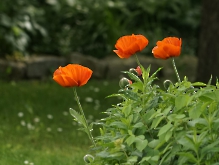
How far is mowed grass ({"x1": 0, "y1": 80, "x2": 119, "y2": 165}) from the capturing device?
462 cm

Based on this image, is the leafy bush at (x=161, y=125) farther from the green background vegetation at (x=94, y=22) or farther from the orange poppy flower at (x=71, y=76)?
the green background vegetation at (x=94, y=22)

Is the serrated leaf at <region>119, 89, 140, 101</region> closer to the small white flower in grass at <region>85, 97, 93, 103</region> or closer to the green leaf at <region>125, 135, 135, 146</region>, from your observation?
the green leaf at <region>125, 135, 135, 146</region>

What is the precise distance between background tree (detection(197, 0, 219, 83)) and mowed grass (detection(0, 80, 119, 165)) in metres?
1.19

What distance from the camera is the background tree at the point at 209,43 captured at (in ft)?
22.9

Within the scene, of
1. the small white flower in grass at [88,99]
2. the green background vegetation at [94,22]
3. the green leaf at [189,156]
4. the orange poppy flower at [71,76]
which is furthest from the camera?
the green background vegetation at [94,22]

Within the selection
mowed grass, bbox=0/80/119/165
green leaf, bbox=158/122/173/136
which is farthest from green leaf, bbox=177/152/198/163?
mowed grass, bbox=0/80/119/165

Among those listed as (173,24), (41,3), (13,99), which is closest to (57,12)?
(41,3)

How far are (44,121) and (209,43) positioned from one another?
2295 millimetres

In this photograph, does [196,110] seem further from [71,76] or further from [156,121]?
[71,76]

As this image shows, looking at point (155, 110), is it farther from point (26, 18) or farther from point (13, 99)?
point (26, 18)

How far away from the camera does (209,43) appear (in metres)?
7.07

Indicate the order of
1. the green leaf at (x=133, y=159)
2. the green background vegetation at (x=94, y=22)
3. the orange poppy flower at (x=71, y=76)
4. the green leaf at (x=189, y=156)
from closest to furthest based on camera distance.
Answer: the green leaf at (x=189, y=156)
the green leaf at (x=133, y=159)
the orange poppy flower at (x=71, y=76)
the green background vegetation at (x=94, y=22)

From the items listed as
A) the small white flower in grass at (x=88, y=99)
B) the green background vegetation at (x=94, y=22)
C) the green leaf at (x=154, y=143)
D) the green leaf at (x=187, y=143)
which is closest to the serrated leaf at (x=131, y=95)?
the green leaf at (x=154, y=143)

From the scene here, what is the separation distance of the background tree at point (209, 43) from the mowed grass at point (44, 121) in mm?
1188
